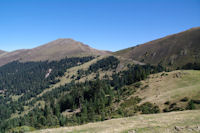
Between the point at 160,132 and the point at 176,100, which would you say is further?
the point at 176,100

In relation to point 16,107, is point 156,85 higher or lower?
higher

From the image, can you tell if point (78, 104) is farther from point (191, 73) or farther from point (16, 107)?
point (16, 107)

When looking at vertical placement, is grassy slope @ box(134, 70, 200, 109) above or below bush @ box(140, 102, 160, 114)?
above

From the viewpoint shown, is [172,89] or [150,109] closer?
[150,109]

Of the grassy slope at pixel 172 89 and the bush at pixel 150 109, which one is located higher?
the grassy slope at pixel 172 89

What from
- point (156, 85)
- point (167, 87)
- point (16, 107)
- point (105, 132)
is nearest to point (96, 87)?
point (156, 85)

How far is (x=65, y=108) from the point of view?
117 metres

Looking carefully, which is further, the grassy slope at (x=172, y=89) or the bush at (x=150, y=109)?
the grassy slope at (x=172, y=89)

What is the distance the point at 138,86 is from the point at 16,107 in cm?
15856

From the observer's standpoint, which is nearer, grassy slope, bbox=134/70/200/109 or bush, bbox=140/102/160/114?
bush, bbox=140/102/160/114

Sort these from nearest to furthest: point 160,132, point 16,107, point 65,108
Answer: point 160,132, point 65,108, point 16,107

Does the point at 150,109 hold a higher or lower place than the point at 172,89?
lower

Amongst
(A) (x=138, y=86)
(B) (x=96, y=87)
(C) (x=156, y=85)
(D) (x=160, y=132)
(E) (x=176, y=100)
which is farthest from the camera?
(B) (x=96, y=87)

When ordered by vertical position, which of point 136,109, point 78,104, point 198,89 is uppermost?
point 198,89
